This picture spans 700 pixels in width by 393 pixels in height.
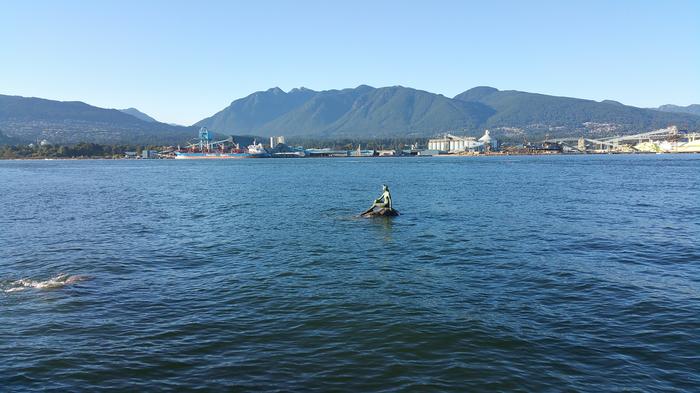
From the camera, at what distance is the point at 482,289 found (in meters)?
17.4

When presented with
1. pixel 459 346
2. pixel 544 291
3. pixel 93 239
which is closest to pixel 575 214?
pixel 544 291

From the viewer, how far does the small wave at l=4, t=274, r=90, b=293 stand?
714 inches

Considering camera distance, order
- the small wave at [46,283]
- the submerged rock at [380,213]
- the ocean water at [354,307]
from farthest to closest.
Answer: the submerged rock at [380,213] → the small wave at [46,283] → the ocean water at [354,307]

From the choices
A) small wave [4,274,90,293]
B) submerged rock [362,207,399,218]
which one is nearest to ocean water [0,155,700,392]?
small wave [4,274,90,293]

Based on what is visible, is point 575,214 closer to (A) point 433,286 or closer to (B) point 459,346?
(A) point 433,286

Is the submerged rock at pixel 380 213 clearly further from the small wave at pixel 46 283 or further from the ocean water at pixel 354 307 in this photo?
the small wave at pixel 46 283

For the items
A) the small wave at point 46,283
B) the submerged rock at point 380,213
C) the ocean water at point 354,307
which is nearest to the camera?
the ocean water at point 354,307

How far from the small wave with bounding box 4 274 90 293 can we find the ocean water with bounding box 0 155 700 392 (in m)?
0.13

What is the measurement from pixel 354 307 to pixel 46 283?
39.4 feet

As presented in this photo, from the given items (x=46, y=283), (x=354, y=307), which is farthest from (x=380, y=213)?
(x=46, y=283)

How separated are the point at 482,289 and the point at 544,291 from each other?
6.85 feet

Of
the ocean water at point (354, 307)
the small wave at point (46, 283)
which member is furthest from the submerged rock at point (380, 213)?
the small wave at point (46, 283)

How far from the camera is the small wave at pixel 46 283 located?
59.5 ft

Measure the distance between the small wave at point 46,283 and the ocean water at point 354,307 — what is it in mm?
126
